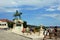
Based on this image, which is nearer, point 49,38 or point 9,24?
point 49,38

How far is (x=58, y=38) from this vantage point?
23.6 metres

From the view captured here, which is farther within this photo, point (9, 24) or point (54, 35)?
point (9, 24)

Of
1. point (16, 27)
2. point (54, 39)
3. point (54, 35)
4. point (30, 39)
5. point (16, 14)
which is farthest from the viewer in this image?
point (16, 14)

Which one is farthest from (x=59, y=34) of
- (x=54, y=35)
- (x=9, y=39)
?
(x=9, y=39)

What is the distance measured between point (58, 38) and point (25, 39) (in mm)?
4289

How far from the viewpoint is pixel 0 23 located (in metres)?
85.2

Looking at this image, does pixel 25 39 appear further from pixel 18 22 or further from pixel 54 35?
pixel 18 22

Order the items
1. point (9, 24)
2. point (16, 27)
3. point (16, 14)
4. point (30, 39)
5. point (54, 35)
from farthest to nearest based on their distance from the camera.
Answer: point (9, 24)
point (16, 14)
point (16, 27)
point (30, 39)
point (54, 35)

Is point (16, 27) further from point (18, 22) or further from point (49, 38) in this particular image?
point (49, 38)

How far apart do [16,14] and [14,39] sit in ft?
172

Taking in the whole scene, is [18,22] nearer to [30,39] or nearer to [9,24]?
[30,39]

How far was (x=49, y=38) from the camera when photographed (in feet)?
77.0

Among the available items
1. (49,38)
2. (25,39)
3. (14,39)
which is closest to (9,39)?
(14,39)

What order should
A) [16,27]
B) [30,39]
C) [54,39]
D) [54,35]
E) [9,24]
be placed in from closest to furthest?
[54,39] < [54,35] < [30,39] < [16,27] < [9,24]
